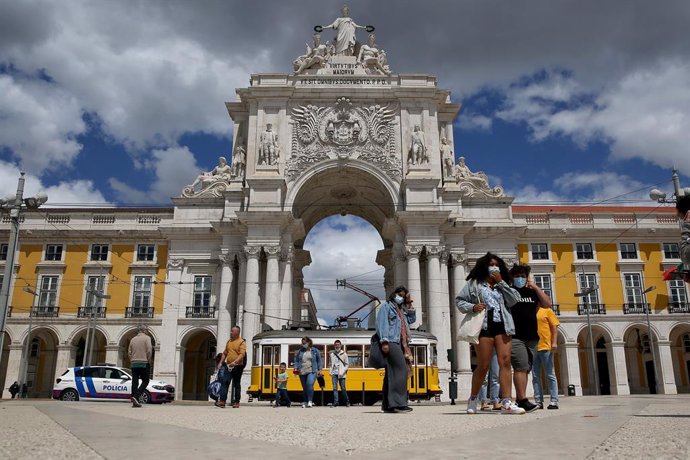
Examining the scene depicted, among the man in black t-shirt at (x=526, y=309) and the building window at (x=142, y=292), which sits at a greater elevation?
the building window at (x=142, y=292)

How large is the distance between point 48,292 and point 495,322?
36.1 m

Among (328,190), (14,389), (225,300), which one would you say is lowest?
(14,389)

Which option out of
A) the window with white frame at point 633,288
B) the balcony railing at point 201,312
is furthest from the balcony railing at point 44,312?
the window with white frame at point 633,288

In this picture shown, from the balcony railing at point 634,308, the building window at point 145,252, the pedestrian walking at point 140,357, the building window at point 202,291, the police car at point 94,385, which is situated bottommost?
the police car at point 94,385

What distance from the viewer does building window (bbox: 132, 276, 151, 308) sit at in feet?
124

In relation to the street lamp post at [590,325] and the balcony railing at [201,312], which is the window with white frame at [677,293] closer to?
the street lamp post at [590,325]

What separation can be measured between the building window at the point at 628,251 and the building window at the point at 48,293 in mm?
36722

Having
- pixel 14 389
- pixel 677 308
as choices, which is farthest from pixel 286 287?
pixel 677 308

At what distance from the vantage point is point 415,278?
33438 millimetres

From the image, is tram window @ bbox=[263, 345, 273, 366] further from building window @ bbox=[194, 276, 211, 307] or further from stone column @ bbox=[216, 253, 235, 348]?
building window @ bbox=[194, 276, 211, 307]

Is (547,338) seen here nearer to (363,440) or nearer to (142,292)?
(363,440)

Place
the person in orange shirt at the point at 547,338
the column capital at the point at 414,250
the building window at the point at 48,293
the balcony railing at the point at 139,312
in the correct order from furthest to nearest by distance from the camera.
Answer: the building window at the point at 48,293
the balcony railing at the point at 139,312
the column capital at the point at 414,250
the person in orange shirt at the point at 547,338

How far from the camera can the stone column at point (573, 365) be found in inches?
1422

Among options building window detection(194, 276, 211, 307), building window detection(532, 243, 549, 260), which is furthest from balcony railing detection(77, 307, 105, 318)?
building window detection(532, 243, 549, 260)
